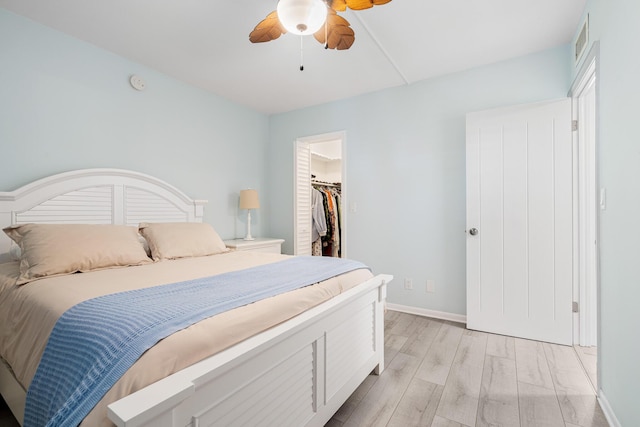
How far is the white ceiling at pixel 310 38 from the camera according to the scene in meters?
2.11

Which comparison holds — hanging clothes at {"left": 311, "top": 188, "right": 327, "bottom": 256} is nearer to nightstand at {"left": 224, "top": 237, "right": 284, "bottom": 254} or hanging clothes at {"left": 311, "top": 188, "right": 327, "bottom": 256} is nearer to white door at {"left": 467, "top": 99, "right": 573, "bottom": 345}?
nightstand at {"left": 224, "top": 237, "right": 284, "bottom": 254}

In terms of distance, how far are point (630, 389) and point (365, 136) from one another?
9.63 ft

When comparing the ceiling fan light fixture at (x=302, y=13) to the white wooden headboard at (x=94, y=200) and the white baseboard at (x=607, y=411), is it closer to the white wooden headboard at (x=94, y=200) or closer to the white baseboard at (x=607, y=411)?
the white wooden headboard at (x=94, y=200)

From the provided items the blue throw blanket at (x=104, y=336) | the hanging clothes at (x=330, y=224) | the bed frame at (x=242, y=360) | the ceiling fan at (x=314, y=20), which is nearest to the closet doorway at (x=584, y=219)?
the bed frame at (x=242, y=360)

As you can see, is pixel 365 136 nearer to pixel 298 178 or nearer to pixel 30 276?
pixel 298 178

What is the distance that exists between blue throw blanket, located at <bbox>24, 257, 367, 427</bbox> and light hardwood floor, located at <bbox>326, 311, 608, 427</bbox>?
37.5 inches

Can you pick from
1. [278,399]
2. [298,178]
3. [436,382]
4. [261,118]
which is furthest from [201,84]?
[436,382]

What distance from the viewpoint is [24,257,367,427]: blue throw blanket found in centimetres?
82

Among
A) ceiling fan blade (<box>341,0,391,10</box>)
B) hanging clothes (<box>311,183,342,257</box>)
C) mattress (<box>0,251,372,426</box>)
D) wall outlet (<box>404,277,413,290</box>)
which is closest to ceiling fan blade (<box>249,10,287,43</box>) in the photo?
ceiling fan blade (<box>341,0,391,10</box>)

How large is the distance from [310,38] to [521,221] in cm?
236

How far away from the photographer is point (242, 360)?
1.00m

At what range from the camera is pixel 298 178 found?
13.6 ft

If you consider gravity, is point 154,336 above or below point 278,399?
above

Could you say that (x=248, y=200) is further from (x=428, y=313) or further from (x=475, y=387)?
(x=475, y=387)
